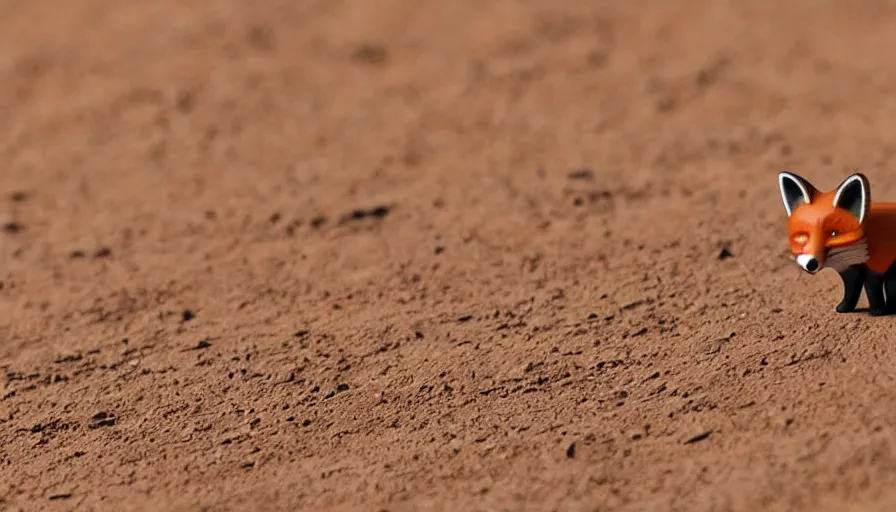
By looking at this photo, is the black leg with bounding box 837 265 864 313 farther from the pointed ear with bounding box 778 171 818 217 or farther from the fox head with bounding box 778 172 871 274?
the pointed ear with bounding box 778 171 818 217

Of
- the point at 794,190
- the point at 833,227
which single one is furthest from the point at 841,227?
the point at 794,190

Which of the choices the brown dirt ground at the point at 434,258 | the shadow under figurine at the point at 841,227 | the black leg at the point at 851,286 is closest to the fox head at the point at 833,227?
the shadow under figurine at the point at 841,227

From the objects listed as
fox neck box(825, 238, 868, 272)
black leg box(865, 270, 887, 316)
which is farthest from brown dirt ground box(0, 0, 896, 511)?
fox neck box(825, 238, 868, 272)

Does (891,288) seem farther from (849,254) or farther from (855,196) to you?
(855,196)

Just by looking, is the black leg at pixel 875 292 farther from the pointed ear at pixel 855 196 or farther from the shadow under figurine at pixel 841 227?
the pointed ear at pixel 855 196

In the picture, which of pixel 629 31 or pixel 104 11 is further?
→ pixel 104 11

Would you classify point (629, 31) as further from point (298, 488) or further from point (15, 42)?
point (298, 488)

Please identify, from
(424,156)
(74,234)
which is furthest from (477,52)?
(74,234)
